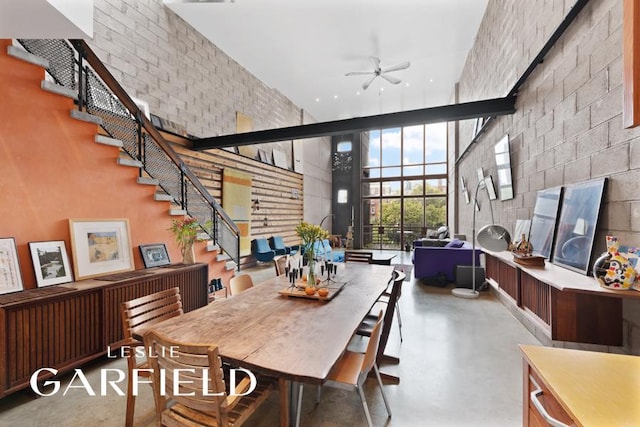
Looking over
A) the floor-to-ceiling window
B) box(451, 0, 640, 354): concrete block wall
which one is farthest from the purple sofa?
the floor-to-ceiling window

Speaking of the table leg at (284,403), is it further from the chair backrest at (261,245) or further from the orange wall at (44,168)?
the chair backrest at (261,245)

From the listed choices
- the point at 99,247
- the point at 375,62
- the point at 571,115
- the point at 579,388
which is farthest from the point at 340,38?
the point at 579,388

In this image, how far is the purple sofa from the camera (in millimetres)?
5348

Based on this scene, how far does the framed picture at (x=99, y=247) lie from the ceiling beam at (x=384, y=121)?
2.97 meters

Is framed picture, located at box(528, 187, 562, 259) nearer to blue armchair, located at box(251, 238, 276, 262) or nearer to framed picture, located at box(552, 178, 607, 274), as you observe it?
framed picture, located at box(552, 178, 607, 274)

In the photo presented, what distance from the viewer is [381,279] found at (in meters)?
2.99

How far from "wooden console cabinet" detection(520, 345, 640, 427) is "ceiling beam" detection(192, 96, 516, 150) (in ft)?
12.5

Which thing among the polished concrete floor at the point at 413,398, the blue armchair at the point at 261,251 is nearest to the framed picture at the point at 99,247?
the polished concrete floor at the point at 413,398

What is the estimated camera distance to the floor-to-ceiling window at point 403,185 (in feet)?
38.6

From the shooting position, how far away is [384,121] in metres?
4.57

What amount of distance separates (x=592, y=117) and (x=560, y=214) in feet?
2.93

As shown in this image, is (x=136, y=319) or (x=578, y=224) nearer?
(x=136, y=319)

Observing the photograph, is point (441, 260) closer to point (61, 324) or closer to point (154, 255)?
point (154, 255)

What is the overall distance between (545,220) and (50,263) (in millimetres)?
4864
